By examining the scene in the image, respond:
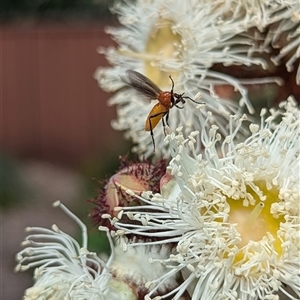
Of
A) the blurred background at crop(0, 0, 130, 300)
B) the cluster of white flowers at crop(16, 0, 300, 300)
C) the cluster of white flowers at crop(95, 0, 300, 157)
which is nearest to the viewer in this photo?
the cluster of white flowers at crop(16, 0, 300, 300)

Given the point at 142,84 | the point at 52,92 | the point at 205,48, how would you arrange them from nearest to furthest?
1. the point at 142,84
2. the point at 205,48
3. the point at 52,92

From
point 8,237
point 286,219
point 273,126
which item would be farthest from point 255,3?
point 8,237

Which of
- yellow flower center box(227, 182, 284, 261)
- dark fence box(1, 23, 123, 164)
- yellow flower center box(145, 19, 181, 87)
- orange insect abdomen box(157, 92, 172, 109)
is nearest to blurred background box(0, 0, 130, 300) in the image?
dark fence box(1, 23, 123, 164)

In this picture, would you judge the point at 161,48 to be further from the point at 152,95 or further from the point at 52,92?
the point at 52,92

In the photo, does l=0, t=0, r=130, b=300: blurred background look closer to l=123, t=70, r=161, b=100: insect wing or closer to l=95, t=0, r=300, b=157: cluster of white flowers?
l=95, t=0, r=300, b=157: cluster of white flowers

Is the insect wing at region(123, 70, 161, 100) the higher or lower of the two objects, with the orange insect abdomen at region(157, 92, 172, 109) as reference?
higher

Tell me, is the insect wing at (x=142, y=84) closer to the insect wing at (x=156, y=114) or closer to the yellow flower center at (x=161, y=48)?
the insect wing at (x=156, y=114)

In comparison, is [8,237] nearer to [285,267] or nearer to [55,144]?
[55,144]

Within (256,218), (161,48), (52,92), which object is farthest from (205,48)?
(52,92)

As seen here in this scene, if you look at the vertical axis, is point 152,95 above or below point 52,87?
above

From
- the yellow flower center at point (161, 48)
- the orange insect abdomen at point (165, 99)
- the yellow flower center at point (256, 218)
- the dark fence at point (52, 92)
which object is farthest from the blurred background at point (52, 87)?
the yellow flower center at point (256, 218)
